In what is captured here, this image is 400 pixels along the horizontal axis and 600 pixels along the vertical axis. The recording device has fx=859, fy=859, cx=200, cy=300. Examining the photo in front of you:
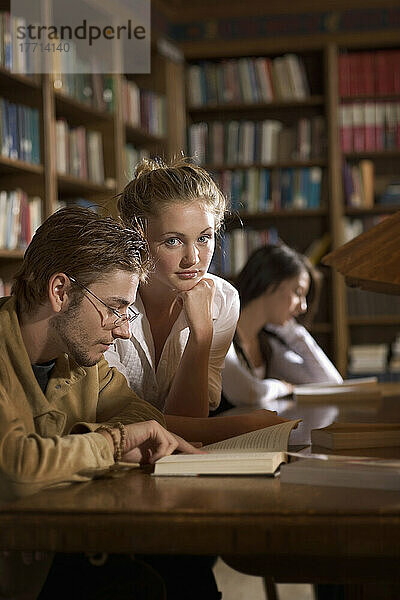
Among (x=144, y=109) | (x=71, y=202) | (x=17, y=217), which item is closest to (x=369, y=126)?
(x=144, y=109)

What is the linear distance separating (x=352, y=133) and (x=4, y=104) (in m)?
2.36

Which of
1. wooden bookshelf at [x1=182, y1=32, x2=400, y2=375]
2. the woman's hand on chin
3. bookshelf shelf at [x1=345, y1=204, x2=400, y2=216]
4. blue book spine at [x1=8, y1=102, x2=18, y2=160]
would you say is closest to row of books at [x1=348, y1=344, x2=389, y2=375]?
wooden bookshelf at [x1=182, y1=32, x2=400, y2=375]

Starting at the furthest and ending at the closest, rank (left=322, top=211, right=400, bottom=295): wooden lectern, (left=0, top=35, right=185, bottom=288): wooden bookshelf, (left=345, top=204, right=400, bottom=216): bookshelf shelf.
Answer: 1. (left=345, top=204, right=400, bottom=216): bookshelf shelf
2. (left=0, top=35, right=185, bottom=288): wooden bookshelf
3. (left=322, top=211, right=400, bottom=295): wooden lectern

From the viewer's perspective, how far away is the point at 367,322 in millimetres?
5184

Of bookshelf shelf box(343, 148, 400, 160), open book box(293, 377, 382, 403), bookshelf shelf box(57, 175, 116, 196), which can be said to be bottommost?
open book box(293, 377, 382, 403)

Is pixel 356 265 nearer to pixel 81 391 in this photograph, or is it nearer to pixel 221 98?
pixel 81 391

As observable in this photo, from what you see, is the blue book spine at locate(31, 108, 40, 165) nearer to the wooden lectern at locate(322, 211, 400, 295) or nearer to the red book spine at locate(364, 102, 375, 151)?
the red book spine at locate(364, 102, 375, 151)

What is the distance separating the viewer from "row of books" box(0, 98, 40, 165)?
3.58 m

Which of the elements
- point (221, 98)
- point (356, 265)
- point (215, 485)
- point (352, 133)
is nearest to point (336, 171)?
point (352, 133)

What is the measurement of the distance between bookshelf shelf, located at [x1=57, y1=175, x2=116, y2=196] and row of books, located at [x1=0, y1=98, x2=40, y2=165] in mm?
234

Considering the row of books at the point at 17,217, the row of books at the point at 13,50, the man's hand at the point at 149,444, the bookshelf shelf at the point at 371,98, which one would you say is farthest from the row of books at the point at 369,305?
the man's hand at the point at 149,444

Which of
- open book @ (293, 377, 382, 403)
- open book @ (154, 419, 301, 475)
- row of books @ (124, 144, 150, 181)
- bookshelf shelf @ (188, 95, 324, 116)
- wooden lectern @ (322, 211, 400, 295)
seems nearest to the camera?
open book @ (154, 419, 301, 475)

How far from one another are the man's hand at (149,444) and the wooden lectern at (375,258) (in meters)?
0.41

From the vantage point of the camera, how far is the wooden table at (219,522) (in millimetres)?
1077
